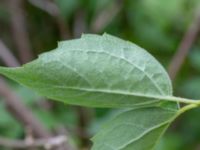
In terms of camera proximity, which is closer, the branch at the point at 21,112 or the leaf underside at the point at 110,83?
the leaf underside at the point at 110,83

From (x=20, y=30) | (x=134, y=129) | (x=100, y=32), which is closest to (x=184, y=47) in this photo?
(x=100, y=32)

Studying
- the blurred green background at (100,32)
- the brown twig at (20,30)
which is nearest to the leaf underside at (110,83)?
the blurred green background at (100,32)

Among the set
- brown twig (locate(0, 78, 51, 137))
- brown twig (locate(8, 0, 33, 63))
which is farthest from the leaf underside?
brown twig (locate(8, 0, 33, 63))

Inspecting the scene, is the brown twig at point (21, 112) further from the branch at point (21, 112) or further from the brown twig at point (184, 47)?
the brown twig at point (184, 47)

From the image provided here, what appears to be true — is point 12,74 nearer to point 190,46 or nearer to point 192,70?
point 190,46

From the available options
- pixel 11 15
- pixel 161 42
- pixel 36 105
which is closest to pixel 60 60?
pixel 36 105

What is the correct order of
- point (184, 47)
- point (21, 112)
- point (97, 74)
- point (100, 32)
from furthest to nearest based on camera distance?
point (100, 32), point (184, 47), point (21, 112), point (97, 74)

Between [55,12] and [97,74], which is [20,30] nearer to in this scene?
[55,12]
